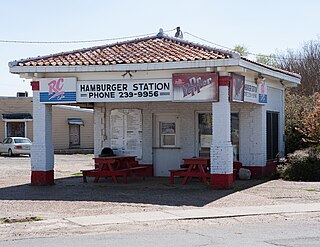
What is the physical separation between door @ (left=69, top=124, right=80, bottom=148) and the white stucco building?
22511 millimetres

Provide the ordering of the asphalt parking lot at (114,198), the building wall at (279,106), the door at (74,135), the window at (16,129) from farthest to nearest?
1. the door at (74,135)
2. the window at (16,129)
3. the building wall at (279,106)
4. the asphalt parking lot at (114,198)

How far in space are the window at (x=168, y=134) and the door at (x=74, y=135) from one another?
24294 mm

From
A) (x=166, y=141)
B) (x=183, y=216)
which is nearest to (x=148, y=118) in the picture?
(x=166, y=141)

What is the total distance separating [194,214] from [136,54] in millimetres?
7230

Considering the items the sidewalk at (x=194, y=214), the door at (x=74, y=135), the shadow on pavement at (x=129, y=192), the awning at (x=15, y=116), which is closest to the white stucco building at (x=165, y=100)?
the shadow on pavement at (x=129, y=192)

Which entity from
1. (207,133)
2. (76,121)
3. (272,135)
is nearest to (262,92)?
(207,133)

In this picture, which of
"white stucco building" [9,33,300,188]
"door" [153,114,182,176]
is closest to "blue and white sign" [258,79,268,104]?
"white stucco building" [9,33,300,188]

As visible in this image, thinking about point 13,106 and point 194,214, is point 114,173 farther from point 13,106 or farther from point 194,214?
point 13,106

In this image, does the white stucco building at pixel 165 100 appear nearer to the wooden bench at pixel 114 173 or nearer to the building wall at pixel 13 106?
the wooden bench at pixel 114 173

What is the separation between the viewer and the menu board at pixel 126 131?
904 inches

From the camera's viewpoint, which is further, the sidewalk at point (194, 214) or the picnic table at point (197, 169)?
the picnic table at point (197, 169)

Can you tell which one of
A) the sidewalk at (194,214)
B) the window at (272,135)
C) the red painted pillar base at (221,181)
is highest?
the window at (272,135)

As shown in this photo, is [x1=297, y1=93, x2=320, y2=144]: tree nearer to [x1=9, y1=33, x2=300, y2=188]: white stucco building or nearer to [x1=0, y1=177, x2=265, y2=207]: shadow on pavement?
[x1=9, y1=33, x2=300, y2=188]: white stucco building

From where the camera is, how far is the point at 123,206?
587 inches
